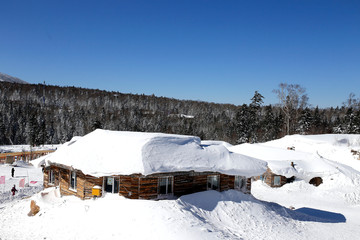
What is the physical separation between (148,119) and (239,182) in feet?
378

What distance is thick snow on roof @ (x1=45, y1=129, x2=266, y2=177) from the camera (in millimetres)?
14617

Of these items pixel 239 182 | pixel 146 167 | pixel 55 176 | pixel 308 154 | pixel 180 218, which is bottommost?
pixel 55 176

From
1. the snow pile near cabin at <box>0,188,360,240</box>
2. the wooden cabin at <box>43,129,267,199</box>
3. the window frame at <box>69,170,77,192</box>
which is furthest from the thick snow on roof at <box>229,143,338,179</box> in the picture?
the window frame at <box>69,170,77,192</box>

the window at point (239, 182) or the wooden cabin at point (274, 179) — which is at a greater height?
the window at point (239, 182)

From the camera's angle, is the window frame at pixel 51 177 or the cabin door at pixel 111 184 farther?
the window frame at pixel 51 177

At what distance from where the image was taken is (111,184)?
50.2 feet

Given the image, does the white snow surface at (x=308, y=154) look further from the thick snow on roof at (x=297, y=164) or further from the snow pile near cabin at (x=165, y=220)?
the snow pile near cabin at (x=165, y=220)

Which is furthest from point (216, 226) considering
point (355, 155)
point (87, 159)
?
point (355, 155)

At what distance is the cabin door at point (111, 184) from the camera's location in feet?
49.9

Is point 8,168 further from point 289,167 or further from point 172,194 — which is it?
point 289,167

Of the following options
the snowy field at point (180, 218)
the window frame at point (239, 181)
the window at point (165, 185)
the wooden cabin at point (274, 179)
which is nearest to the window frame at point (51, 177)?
the snowy field at point (180, 218)

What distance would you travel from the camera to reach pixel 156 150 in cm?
1584

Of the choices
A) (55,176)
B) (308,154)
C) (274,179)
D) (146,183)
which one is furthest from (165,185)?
(308,154)

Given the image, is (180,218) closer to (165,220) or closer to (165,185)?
(165,220)
